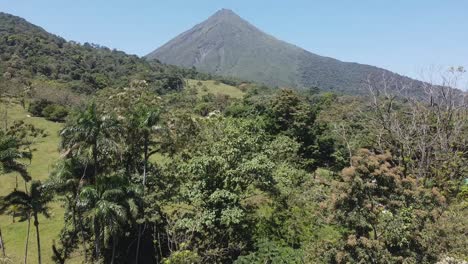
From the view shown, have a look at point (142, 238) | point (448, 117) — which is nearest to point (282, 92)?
point (448, 117)

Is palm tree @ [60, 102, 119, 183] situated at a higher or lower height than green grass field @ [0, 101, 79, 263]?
higher

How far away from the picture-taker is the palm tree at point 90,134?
1002 inches

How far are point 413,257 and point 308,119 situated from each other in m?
35.8

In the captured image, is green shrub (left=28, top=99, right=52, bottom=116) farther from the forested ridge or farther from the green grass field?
the forested ridge

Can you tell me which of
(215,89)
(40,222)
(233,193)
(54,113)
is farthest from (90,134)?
(215,89)

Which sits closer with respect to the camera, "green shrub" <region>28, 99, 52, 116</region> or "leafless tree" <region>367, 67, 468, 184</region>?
"leafless tree" <region>367, 67, 468, 184</region>

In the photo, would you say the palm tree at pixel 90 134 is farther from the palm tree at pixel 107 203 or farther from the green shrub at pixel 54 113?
the green shrub at pixel 54 113

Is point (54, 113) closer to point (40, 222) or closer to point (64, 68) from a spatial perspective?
point (40, 222)

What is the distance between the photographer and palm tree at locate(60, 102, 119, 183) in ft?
83.5

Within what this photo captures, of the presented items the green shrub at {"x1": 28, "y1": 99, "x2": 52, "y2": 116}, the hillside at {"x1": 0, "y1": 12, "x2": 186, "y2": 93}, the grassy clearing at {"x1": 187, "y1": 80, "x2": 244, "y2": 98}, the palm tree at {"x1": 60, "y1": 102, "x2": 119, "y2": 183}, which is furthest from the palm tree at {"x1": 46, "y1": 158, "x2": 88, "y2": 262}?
the grassy clearing at {"x1": 187, "y1": 80, "x2": 244, "y2": 98}

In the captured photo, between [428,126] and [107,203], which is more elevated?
[428,126]

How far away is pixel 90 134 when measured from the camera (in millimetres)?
25359

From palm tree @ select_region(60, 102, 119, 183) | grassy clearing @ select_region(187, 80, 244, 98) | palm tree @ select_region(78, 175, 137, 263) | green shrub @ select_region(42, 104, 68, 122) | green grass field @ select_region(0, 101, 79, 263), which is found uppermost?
grassy clearing @ select_region(187, 80, 244, 98)

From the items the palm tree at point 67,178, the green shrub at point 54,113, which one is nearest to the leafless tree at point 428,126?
the palm tree at point 67,178
